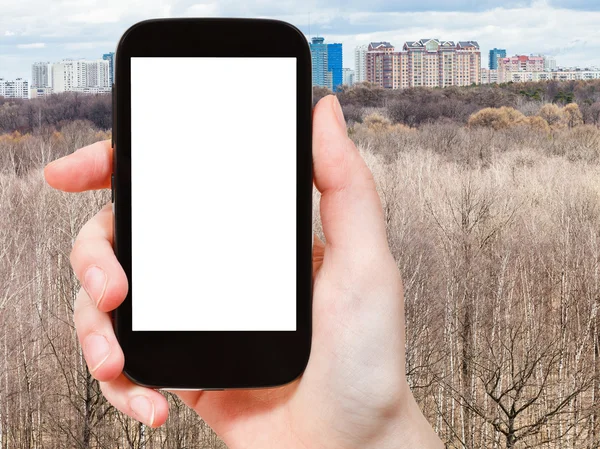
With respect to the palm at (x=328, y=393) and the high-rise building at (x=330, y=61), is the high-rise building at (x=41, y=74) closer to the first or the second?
the high-rise building at (x=330, y=61)

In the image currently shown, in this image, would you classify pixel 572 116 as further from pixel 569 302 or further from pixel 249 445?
pixel 249 445

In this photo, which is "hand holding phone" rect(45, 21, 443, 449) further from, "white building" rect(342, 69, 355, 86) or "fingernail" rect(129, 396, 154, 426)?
"white building" rect(342, 69, 355, 86)

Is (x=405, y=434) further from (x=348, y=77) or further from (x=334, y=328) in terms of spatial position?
(x=348, y=77)

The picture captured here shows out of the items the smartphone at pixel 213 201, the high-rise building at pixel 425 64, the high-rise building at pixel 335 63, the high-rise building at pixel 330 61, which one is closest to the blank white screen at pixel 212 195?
the smartphone at pixel 213 201

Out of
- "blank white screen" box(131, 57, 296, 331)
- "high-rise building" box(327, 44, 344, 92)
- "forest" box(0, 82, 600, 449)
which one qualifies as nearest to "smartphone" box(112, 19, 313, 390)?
"blank white screen" box(131, 57, 296, 331)

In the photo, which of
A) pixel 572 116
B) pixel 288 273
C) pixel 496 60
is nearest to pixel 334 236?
pixel 288 273

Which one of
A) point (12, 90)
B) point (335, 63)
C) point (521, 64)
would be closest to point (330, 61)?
point (335, 63)
